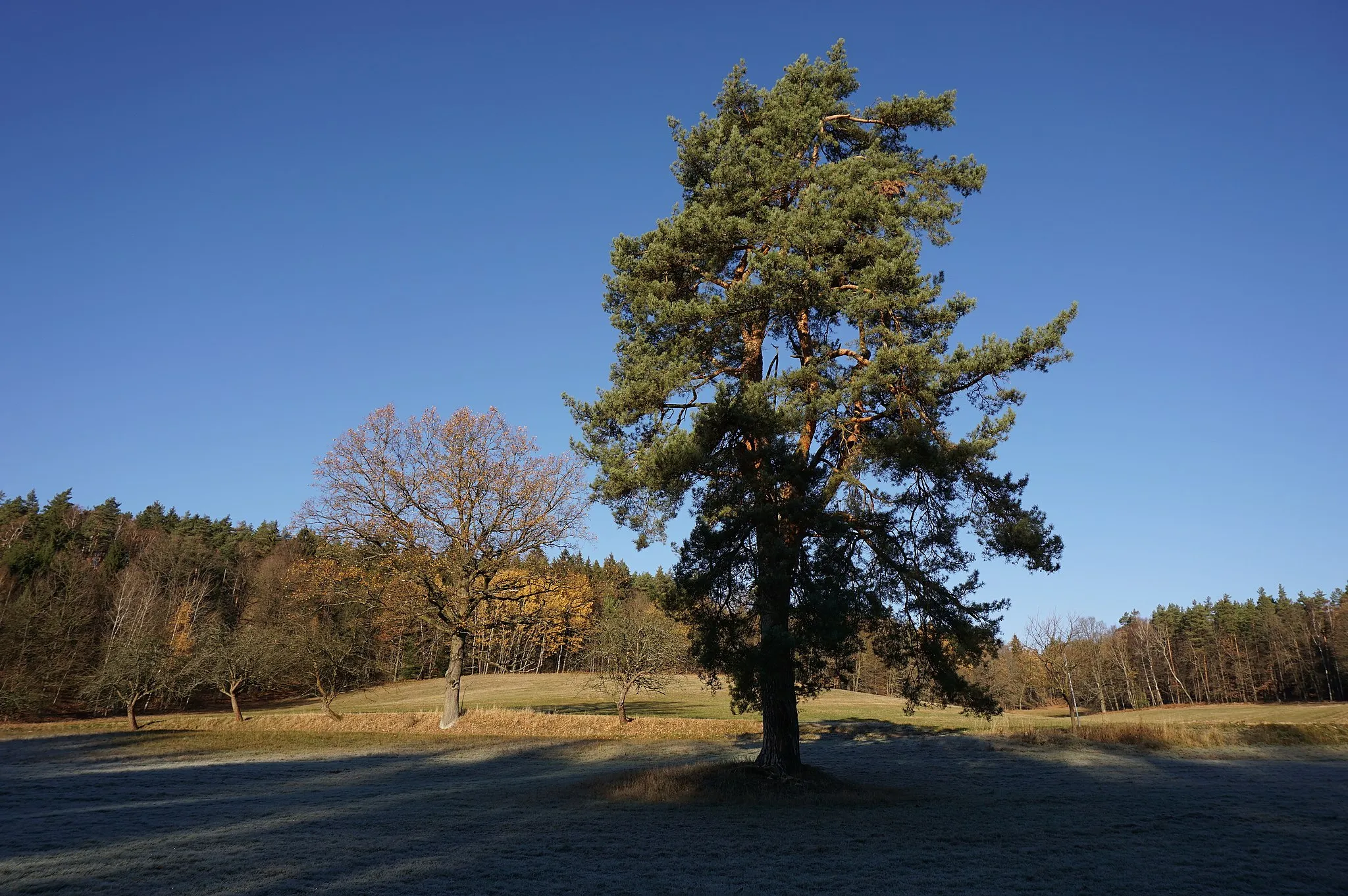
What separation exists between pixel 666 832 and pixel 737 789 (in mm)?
3874

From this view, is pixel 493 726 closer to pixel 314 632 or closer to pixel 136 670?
pixel 314 632

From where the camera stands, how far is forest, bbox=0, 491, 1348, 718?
3416 cm

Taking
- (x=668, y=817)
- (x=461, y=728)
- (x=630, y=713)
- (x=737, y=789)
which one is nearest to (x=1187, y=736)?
(x=737, y=789)

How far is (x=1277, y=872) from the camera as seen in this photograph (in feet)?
31.4

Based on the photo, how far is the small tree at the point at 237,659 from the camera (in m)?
39.9

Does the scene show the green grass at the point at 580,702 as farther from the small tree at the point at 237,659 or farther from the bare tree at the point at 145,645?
the bare tree at the point at 145,645

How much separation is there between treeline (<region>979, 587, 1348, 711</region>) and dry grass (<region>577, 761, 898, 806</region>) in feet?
189

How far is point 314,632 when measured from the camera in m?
40.6

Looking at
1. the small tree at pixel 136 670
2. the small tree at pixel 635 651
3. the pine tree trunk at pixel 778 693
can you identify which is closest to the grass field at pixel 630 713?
the small tree at pixel 635 651

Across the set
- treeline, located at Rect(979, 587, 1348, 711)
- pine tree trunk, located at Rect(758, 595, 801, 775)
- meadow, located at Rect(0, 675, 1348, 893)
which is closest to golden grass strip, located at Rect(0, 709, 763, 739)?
meadow, located at Rect(0, 675, 1348, 893)

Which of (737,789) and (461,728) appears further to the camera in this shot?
(461,728)

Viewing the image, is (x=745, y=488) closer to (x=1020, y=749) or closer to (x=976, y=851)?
(x=976, y=851)

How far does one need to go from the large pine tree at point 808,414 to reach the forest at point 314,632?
4.74ft

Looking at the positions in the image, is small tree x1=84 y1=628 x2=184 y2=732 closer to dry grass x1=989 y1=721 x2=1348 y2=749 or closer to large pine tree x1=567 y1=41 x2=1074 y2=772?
large pine tree x1=567 y1=41 x2=1074 y2=772
